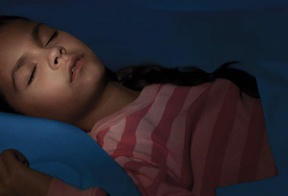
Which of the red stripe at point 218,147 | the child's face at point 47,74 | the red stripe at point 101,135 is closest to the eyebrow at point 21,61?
the child's face at point 47,74

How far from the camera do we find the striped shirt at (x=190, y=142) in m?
0.51

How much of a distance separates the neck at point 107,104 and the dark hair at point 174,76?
0.03 metres

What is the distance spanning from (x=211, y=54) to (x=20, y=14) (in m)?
0.23

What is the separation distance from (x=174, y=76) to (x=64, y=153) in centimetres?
18

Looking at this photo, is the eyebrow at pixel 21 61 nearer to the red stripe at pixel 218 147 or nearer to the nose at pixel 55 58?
the nose at pixel 55 58

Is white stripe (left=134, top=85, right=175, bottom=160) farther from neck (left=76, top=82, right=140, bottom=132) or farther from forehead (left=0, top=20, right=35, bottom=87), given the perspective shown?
forehead (left=0, top=20, right=35, bottom=87)

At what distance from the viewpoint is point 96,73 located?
560 mm

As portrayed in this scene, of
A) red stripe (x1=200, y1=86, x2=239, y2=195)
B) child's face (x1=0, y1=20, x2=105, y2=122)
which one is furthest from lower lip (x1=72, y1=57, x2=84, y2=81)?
red stripe (x1=200, y1=86, x2=239, y2=195)

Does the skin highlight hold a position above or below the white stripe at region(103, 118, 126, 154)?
above

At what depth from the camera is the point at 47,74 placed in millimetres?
542

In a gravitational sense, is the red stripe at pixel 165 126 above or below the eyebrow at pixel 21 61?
below

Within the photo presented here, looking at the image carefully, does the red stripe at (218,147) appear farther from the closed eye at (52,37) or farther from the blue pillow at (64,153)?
the closed eye at (52,37)

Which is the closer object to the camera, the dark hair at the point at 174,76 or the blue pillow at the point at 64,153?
the blue pillow at the point at 64,153

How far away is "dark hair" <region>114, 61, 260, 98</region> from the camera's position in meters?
0.60
